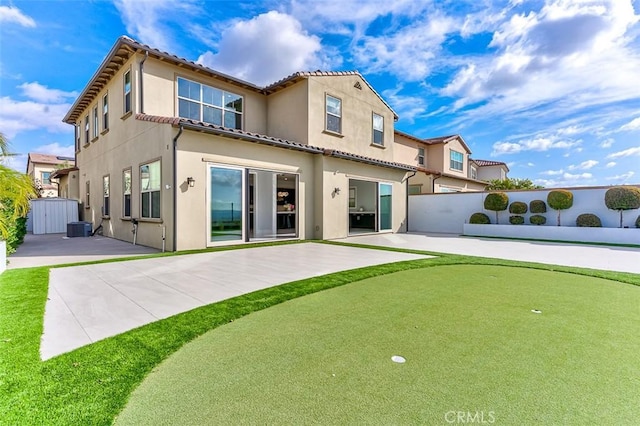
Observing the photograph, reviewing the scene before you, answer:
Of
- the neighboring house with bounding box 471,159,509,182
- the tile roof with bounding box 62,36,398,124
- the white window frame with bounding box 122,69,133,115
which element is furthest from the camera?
the neighboring house with bounding box 471,159,509,182

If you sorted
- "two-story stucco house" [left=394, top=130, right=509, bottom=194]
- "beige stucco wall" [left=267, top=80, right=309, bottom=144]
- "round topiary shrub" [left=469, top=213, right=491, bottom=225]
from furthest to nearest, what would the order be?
1. "two-story stucco house" [left=394, top=130, right=509, bottom=194]
2. "round topiary shrub" [left=469, top=213, right=491, bottom=225]
3. "beige stucco wall" [left=267, top=80, right=309, bottom=144]

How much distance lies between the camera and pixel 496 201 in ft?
49.4

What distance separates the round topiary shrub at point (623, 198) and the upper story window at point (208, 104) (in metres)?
16.2

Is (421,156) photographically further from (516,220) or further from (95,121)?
(95,121)

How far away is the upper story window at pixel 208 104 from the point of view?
11898 mm

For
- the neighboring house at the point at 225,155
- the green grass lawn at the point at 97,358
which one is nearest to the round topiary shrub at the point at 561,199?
the neighboring house at the point at 225,155

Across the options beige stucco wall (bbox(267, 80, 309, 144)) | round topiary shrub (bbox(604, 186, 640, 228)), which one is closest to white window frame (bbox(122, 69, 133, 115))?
beige stucco wall (bbox(267, 80, 309, 144))

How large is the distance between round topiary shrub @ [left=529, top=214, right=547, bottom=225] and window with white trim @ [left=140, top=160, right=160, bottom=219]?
16168 mm

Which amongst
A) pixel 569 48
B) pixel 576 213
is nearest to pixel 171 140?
pixel 569 48

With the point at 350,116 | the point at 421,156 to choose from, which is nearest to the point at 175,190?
the point at 350,116

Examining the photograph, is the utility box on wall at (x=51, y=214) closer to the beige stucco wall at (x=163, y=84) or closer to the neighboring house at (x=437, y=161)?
the beige stucco wall at (x=163, y=84)

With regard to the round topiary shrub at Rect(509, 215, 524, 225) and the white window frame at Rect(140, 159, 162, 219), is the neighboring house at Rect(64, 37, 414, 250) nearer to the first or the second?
the white window frame at Rect(140, 159, 162, 219)

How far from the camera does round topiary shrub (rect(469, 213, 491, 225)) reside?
50.1 ft

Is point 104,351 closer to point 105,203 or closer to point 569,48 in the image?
point 105,203
